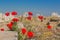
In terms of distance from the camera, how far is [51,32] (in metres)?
7.80

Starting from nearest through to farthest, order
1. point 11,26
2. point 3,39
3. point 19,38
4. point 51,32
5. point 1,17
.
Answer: point 3,39 → point 19,38 → point 11,26 → point 51,32 → point 1,17

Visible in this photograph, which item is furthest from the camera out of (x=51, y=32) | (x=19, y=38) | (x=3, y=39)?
(x=51, y=32)

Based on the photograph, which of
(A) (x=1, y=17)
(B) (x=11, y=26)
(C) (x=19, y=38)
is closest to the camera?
(C) (x=19, y=38)

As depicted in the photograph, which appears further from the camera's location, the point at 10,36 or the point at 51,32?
the point at 51,32

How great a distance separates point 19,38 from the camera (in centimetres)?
663

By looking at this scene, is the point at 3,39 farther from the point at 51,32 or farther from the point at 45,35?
the point at 51,32

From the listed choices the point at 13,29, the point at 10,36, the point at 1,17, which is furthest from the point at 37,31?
the point at 1,17

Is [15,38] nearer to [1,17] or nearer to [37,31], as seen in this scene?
[37,31]

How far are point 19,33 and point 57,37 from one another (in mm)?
1252

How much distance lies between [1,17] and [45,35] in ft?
12.3

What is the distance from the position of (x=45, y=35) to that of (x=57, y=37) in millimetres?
364

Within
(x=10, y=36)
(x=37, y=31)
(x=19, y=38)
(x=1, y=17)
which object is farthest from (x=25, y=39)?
(x=1, y=17)

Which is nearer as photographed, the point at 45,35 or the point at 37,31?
the point at 45,35

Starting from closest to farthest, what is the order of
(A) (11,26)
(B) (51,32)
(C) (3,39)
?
1. (C) (3,39)
2. (A) (11,26)
3. (B) (51,32)
